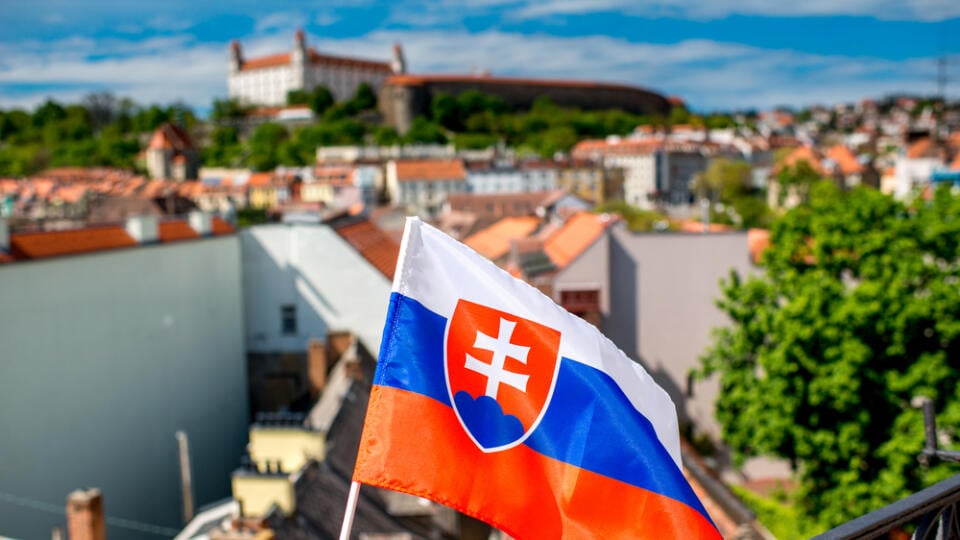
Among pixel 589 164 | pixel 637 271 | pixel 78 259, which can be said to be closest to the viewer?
pixel 78 259

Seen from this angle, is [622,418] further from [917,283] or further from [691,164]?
[691,164]

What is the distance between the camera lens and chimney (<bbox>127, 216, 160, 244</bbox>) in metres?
16.4

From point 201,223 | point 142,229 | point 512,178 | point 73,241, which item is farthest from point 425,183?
point 73,241

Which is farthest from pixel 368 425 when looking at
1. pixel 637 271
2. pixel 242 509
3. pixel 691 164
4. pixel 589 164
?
pixel 691 164

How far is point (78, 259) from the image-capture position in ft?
46.8

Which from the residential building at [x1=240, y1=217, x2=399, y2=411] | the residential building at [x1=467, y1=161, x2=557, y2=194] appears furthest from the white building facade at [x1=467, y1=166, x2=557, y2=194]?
the residential building at [x1=240, y1=217, x2=399, y2=411]

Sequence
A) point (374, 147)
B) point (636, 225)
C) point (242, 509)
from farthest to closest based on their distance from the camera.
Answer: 1. point (374, 147)
2. point (636, 225)
3. point (242, 509)

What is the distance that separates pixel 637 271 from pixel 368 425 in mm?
16217

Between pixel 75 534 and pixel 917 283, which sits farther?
pixel 917 283

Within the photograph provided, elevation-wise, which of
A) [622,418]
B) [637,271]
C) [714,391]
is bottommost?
[714,391]

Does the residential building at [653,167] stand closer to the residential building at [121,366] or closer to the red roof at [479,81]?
the red roof at [479,81]

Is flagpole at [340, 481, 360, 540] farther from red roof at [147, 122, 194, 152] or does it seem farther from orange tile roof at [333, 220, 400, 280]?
red roof at [147, 122, 194, 152]

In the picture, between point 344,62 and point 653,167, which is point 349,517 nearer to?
point 653,167

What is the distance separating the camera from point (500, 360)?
318 centimetres
